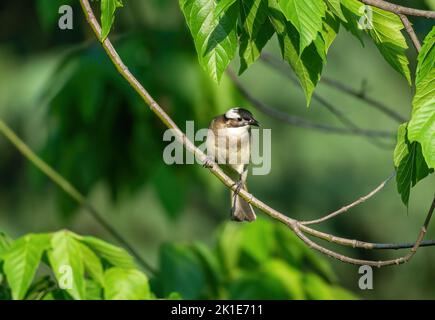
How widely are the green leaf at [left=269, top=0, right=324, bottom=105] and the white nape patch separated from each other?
1814mm

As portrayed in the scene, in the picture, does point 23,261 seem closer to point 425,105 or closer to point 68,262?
point 68,262

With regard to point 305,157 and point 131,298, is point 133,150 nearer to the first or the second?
point 131,298

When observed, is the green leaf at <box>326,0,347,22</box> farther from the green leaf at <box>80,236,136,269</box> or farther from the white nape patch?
the white nape patch

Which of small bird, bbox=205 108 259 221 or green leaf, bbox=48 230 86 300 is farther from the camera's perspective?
small bird, bbox=205 108 259 221

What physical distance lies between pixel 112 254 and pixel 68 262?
0.81 feet

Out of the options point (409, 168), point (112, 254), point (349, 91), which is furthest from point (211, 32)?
point (349, 91)

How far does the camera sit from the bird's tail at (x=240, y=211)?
12.9ft

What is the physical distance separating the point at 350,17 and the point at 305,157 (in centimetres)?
815

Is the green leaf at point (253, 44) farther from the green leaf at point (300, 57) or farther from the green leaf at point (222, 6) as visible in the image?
the green leaf at point (222, 6)

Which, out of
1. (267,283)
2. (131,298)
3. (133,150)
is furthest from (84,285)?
(133,150)

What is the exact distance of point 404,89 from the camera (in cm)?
1004

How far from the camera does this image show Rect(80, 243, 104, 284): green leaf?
322cm

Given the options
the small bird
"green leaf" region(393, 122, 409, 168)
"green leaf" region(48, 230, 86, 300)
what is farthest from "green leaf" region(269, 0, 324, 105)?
the small bird

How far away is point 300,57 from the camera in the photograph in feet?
7.78
